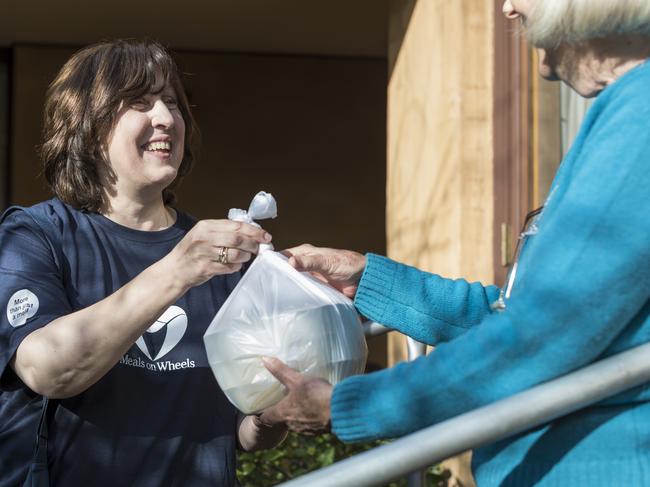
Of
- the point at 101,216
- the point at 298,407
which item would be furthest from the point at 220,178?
the point at 298,407

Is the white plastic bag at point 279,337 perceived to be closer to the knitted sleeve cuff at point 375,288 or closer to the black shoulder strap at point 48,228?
the knitted sleeve cuff at point 375,288

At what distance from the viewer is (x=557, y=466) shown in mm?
1517

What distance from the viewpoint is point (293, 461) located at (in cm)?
429

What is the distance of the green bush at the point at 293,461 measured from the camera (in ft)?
13.6

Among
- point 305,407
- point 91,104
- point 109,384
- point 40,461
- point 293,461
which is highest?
point 91,104

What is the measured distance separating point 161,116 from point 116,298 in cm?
57

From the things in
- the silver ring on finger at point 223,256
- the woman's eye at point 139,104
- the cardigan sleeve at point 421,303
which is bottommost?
the cardigan sleeve at point 421,303

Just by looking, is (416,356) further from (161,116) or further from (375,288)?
(161,116)

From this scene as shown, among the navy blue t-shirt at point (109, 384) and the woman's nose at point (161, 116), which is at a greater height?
the woman's nose at point (161, 116)

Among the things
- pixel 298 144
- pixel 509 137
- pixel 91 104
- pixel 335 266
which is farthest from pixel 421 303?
pixel 298 144

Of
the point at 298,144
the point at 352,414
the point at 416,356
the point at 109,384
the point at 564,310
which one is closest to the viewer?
the point at 564,310

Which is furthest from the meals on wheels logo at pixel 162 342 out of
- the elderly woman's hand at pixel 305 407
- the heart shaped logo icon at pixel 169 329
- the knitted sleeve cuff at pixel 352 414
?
the knitted sleeve cuff at pixel 352 414

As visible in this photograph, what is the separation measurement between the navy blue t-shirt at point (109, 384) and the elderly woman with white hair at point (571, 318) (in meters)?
0.62

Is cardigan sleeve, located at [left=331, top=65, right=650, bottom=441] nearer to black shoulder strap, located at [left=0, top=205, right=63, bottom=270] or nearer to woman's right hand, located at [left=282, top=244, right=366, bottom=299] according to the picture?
woman's right hand, located at [left=282, top=244, right=366, bottom=299]
